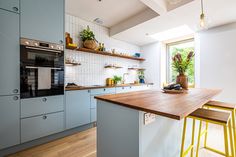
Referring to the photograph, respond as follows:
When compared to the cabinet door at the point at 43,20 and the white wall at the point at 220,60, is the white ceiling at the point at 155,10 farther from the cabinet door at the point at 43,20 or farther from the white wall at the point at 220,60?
the cabinet door at the point at 43,20

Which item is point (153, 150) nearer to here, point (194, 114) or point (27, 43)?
point (194, 114)

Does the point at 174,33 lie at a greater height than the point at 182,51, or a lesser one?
greater

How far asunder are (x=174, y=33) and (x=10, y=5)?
12.2 ft

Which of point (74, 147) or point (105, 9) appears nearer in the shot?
point (74, 147)

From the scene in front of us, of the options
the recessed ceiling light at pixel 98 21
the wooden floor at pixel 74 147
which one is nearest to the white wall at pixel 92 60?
the recessed ceiling light at pixel 98 21

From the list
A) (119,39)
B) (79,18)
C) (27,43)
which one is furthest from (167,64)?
(27,43)

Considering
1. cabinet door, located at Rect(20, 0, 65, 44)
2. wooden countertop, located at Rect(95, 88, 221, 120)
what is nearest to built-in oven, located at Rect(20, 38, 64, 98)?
cabinet door, located at Rect(20, 0, 65, 44)

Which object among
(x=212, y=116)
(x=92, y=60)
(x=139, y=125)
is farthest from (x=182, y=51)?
(x=139, y=125)

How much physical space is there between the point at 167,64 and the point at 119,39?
6.51 feet

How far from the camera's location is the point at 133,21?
291 cm

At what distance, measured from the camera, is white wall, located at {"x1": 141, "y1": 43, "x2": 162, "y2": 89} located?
408cm

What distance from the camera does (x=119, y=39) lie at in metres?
3.92

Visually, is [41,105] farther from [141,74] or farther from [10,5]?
[141,74]

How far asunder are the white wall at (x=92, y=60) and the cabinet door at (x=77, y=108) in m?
0.66
